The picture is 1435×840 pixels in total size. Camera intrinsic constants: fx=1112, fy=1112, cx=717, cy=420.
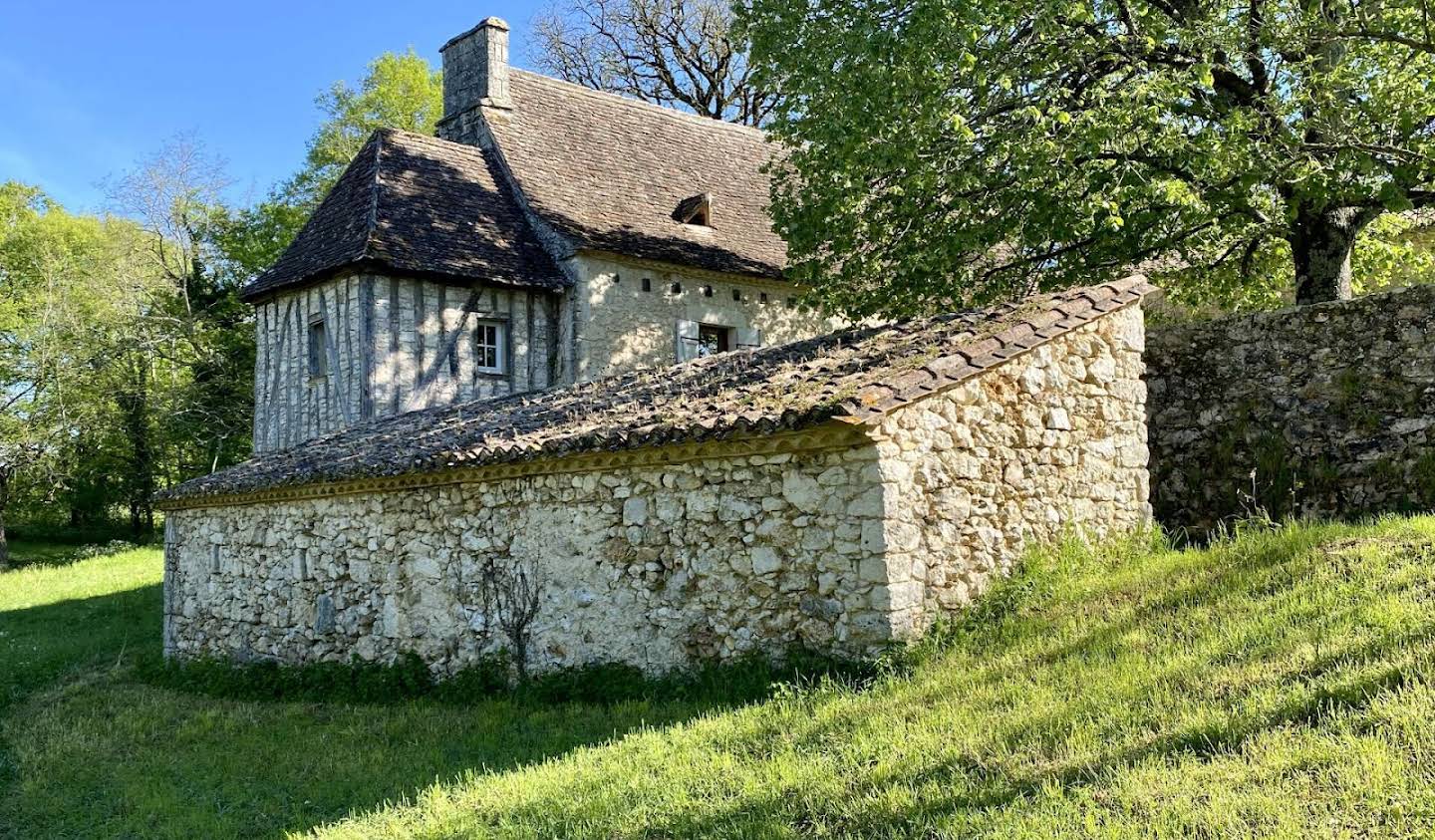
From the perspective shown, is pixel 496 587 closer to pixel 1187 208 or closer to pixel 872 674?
pixel 872 674

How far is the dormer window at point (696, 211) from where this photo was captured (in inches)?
776

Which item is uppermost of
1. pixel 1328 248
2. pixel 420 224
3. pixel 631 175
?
pixel 631 175

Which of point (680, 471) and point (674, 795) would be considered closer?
point (674, 795)

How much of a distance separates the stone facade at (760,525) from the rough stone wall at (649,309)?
7304 millimetres

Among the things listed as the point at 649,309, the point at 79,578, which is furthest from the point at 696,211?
the point at 79,578

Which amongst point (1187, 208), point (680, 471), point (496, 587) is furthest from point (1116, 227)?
point (496, 587)

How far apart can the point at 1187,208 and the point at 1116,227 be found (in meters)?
0.84

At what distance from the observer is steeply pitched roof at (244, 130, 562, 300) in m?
17.1

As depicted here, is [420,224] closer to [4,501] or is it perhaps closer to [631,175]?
Answer: [631,175]

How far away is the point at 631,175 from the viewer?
20.4m

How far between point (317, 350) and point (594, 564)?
435 inches

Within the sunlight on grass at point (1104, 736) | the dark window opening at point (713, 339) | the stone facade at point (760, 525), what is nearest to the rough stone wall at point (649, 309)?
the dark window opening at point (713, 339)

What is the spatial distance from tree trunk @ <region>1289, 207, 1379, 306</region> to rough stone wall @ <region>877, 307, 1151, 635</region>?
456 centimetres

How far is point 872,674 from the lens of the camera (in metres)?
7.08
